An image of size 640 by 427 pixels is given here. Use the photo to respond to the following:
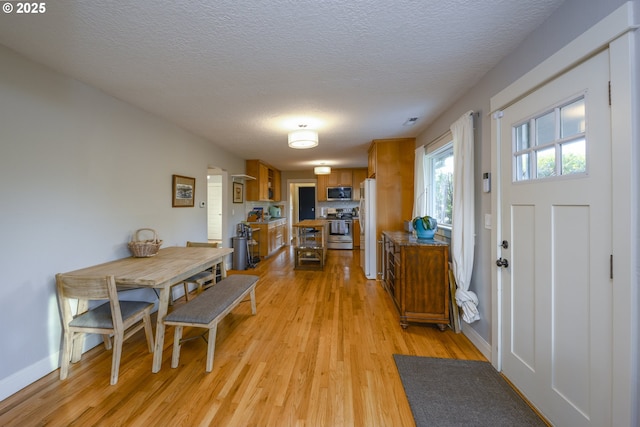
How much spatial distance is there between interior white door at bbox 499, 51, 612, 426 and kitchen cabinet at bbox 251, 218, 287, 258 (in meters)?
4.77

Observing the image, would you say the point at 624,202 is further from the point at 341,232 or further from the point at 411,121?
the point at 341,232

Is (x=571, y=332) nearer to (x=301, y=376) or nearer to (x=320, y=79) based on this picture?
(x=301, y=376)

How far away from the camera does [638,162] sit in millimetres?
986

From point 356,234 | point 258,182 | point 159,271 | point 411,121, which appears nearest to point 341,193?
point 356,234

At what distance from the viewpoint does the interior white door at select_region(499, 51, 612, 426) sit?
43.9 inches

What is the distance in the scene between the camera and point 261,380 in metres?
1.74

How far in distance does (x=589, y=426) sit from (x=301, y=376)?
5.27 ft

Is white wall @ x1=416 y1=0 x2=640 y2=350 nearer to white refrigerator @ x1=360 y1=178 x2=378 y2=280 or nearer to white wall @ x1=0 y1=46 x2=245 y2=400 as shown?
white refrigerator @ x1=360 y1=178 x2=378 y2=280

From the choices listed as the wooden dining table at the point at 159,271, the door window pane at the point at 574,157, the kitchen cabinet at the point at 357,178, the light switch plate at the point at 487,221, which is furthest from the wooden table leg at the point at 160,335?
the kitchen cabinet at the point at 357,178

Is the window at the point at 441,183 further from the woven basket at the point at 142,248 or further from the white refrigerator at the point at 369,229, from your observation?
the woven basket at the point at 142,248

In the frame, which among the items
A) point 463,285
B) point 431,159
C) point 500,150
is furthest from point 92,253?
point 431,159

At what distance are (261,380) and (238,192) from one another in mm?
4225

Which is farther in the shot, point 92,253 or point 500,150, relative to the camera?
point 92,253

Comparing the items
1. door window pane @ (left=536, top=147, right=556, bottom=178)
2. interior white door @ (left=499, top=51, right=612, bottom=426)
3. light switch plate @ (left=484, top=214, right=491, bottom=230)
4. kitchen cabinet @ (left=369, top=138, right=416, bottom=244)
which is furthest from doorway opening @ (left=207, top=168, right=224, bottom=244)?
door window pane @ (left=536, top=147, right=556, bottom=178)
